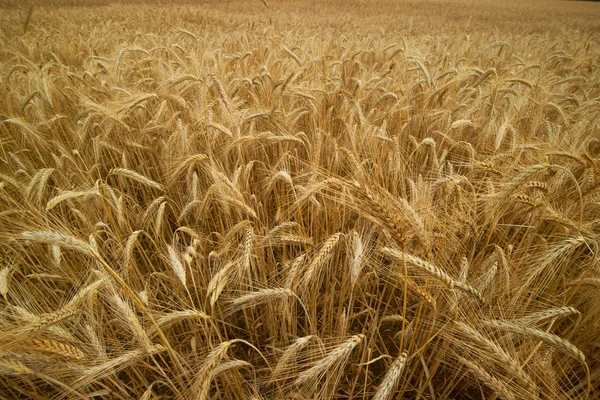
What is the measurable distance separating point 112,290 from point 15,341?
233 millimetres

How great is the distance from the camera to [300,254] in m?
1.34

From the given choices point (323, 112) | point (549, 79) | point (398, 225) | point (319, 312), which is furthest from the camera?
point (549, 79)

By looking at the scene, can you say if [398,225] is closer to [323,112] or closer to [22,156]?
[323,112]

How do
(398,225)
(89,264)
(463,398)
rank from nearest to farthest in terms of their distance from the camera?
(398,225) → (463,398) → (89,264)

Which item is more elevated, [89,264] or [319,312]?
[89,264]

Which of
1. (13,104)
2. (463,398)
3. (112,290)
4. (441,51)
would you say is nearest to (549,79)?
(441,51)

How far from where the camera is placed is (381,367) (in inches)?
45.4

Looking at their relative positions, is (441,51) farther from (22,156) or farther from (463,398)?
(22,156)

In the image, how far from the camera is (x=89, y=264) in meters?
1.22

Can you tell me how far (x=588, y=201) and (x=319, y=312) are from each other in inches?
50.8

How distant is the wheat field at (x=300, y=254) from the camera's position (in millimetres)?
853

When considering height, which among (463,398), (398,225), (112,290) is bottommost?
(463,398)

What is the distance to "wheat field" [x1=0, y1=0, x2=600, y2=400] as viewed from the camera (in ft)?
2.80

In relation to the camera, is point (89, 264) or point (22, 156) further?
point (22, 156)
